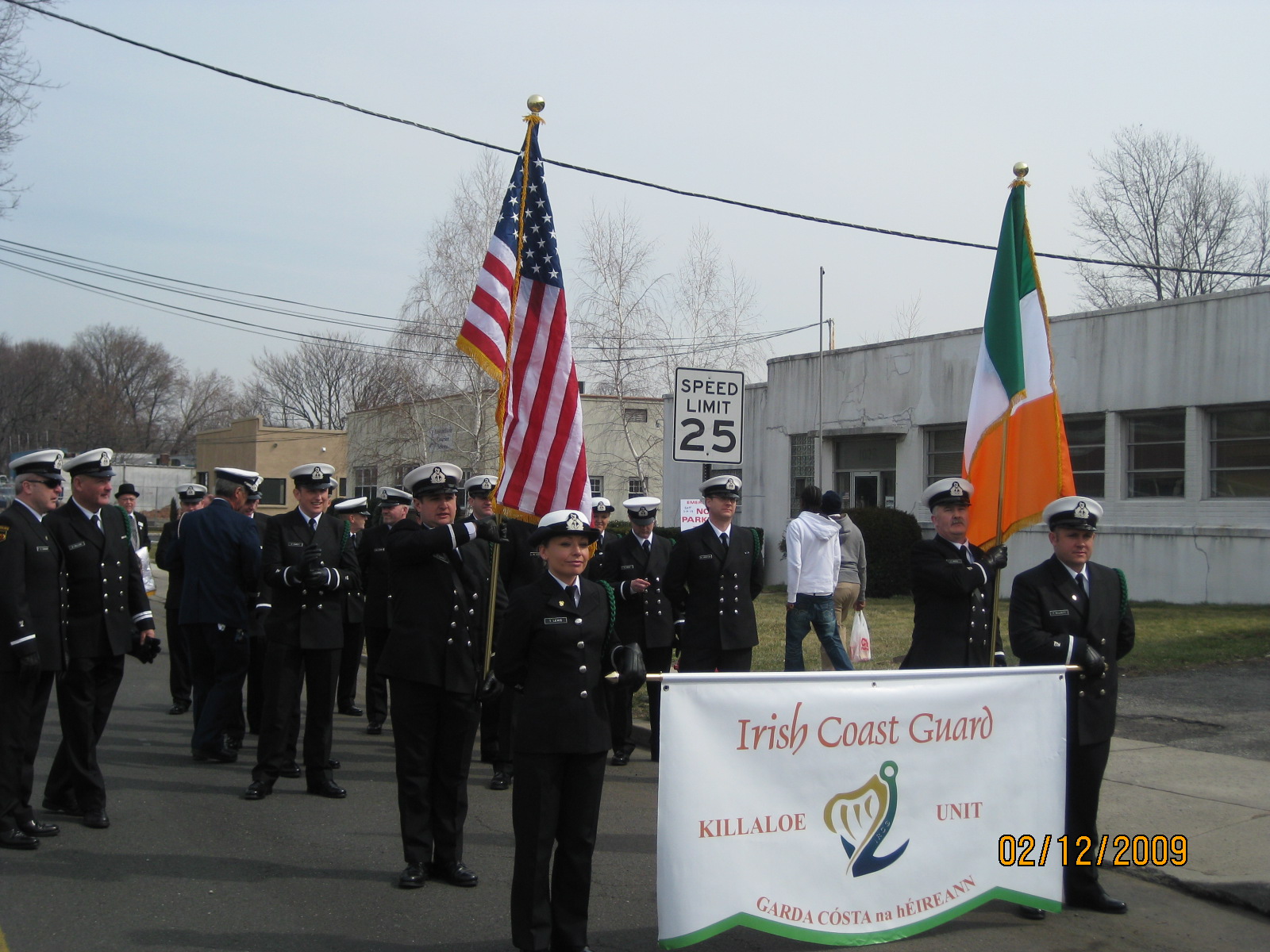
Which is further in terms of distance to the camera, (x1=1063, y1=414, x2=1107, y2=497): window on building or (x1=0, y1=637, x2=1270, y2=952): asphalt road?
(x1=1063, y1=414, x2=1107, y2=497): window on building

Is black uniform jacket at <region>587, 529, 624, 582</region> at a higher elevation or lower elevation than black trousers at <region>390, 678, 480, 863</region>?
higher

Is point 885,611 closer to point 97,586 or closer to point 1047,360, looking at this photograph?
point 1047,360

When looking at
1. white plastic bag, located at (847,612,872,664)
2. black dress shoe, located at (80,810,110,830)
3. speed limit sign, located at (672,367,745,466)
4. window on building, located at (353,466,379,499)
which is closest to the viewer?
black dress shoe, located at (80,810,110,830)

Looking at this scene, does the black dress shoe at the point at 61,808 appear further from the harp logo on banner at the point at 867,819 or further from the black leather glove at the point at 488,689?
the harp logo on banner at the point at 867,819

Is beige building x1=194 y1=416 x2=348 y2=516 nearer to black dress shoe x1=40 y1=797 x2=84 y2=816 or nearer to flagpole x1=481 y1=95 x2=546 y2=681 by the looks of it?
black dress shoe x1=40 y1=797 x2=84 y2=816

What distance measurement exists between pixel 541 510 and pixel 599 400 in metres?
35.0

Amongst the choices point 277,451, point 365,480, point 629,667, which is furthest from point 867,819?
point 277,451

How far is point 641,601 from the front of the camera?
8852mm

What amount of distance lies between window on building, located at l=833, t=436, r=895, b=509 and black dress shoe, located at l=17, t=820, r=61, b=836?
65.2 ft

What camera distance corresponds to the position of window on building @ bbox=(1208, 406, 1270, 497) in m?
18.5

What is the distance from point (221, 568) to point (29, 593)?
2.50 metres

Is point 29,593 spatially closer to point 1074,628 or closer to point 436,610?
point 436,610

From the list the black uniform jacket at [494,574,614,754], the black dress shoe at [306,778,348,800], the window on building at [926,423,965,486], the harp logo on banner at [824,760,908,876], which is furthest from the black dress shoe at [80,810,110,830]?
the window on building at [926,423,965,486]
